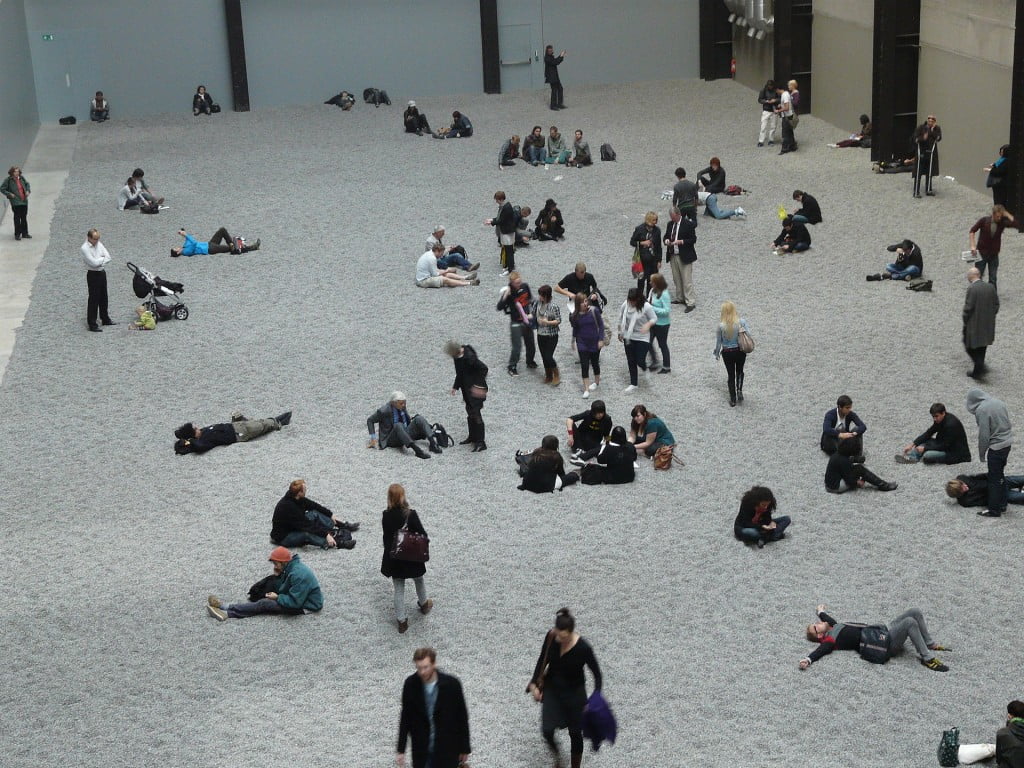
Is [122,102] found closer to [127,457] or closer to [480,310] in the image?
[480,310]

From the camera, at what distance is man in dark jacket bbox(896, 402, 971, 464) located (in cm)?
1567

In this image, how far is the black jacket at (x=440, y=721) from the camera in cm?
956

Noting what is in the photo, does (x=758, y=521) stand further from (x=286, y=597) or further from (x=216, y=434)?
(x=216, y=434)

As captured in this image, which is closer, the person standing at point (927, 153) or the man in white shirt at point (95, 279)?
the man in white shirt at point (95, 279)

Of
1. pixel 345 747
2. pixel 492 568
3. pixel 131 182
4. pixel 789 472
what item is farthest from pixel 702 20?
pixel 345 747

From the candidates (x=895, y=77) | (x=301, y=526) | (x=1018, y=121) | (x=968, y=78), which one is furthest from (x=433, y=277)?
(x=895, y=77)

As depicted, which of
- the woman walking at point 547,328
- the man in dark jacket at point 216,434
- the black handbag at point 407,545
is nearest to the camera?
the black handbag at point 407,545

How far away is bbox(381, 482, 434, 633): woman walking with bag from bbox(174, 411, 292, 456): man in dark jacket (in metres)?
5.01

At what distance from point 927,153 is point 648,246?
758cm

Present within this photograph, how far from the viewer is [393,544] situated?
41.1ft

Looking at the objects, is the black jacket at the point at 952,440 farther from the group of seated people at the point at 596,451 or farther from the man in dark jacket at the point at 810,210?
the man in dark jacket at the point at 810,210

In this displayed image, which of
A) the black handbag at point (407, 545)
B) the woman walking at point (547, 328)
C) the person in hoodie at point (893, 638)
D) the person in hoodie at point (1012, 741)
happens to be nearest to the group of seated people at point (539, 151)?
the woman walking at point (547, 328)

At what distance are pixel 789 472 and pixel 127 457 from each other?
778cm

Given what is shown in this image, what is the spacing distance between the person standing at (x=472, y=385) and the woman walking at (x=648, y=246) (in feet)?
17.5
